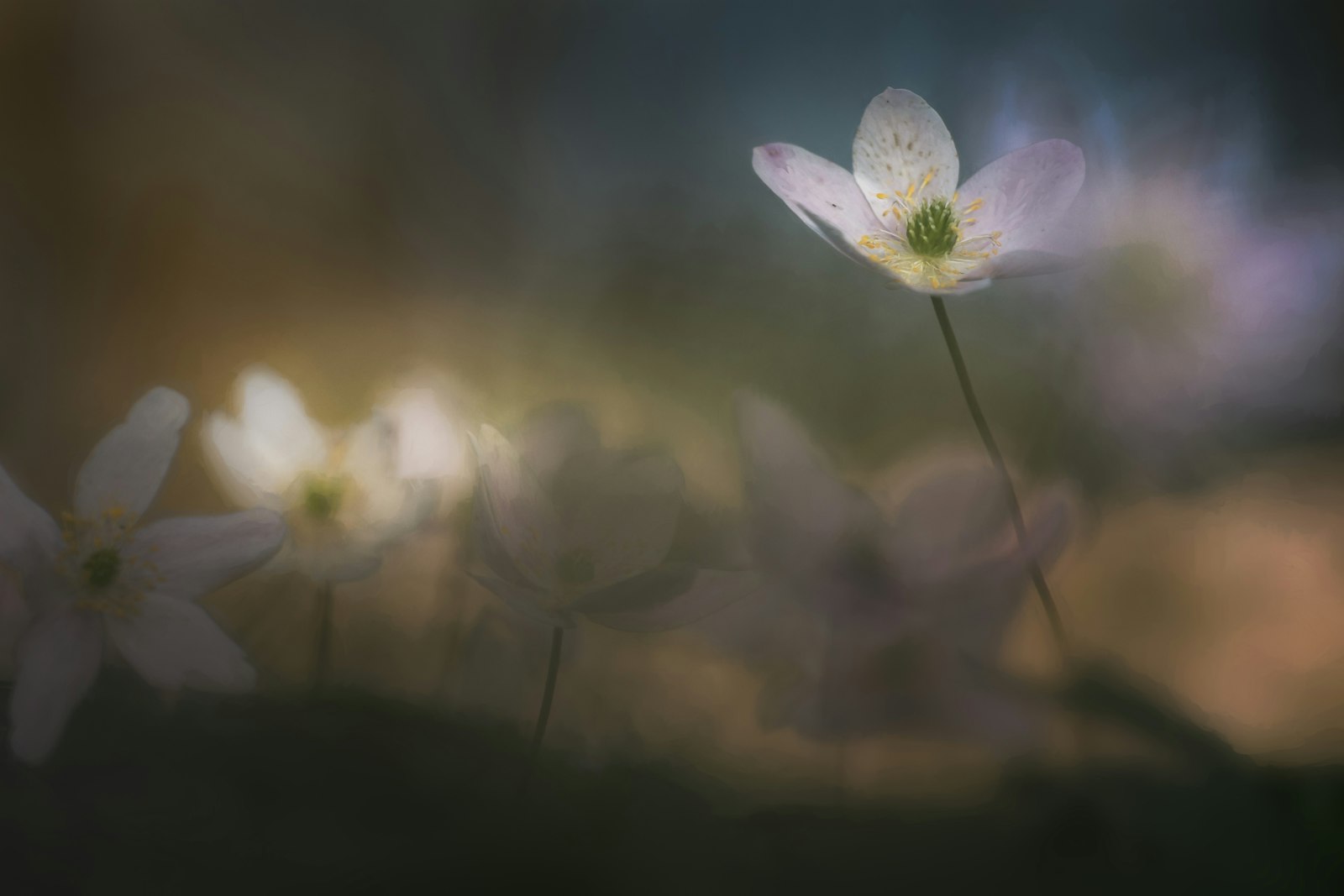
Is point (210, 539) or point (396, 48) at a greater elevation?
point (396, 48)

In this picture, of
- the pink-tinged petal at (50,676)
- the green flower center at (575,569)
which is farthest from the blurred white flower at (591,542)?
the pink-tinged petal at (50,676)

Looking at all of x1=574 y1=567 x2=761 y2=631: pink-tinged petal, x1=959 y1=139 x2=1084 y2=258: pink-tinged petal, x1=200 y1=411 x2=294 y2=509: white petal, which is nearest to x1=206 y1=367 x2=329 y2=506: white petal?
x1=200 y1=411 x2=294 y2=509: white petal

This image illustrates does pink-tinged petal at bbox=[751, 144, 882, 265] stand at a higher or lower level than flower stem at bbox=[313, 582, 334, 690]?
higher

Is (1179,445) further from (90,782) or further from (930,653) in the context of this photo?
(90,782)

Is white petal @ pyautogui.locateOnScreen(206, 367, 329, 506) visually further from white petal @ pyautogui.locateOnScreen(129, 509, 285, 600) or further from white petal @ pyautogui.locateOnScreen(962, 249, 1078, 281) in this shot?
white petal @ pyautogui.locateOnScreen(962, 249, 1078, 281)

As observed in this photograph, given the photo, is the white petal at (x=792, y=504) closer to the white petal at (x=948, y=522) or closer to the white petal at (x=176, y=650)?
the white petal at (x=948, y=522)

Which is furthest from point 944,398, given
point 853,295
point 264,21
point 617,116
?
point 264,21

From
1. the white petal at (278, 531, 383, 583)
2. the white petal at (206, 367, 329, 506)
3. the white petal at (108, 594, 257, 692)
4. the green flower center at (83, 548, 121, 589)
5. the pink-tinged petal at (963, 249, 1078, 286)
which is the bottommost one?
the white petal at (108, 594, 257, 692)
